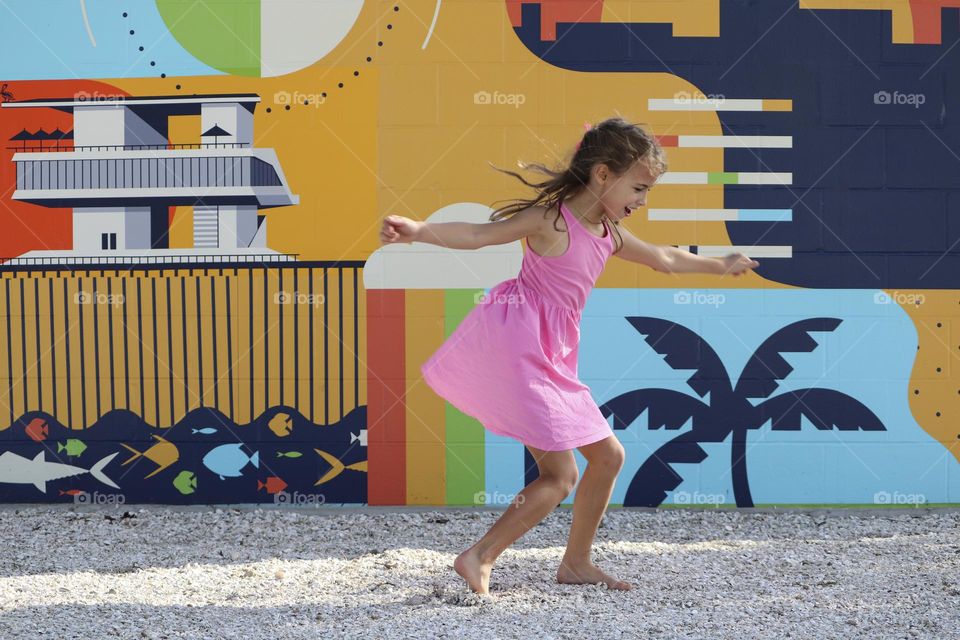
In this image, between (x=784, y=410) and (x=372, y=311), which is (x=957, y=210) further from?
(x=372, y=311)

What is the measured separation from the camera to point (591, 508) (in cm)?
332

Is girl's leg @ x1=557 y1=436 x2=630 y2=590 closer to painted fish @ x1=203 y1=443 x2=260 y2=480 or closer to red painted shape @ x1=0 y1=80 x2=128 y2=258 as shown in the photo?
painted fish @ x1=203 y1=443 x2=260 y2=480

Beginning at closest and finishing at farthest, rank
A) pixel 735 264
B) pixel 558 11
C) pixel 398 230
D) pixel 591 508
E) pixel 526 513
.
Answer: pixel 398 230 → pixel 526 513 → pixel 591 508 → pixel 735 264 → pixel 558 11

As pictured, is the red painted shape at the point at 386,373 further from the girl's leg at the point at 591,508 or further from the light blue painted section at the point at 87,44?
the girl's leg at the point at 591,508

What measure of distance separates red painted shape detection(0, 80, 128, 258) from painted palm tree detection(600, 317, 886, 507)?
2747 millimetres

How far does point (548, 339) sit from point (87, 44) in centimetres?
290

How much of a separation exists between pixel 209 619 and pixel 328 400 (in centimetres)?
181

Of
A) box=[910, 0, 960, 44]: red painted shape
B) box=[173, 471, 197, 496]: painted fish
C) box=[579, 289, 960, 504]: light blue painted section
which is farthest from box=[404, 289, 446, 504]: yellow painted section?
box=[910, 0, 960, 44]: red painted shape

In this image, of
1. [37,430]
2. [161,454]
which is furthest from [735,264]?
[37,430]

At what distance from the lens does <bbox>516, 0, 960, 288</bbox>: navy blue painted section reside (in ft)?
15.3

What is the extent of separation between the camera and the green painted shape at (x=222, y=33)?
4.66 meters

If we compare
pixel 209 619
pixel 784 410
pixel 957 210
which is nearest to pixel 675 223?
pixel 784 410

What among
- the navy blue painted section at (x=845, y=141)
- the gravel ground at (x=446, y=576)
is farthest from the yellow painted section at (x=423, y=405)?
the navy blue painted section at (x=845, y=141)

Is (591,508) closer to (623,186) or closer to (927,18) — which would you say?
(623,186)
